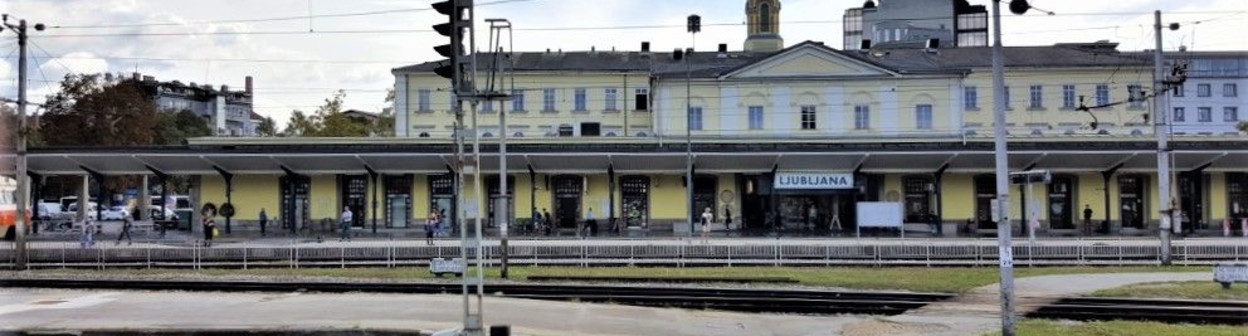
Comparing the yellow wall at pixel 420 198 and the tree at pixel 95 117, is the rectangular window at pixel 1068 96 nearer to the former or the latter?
the yellow wall at pixel 420 198

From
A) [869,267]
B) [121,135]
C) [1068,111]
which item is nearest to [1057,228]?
→ [1068,111]

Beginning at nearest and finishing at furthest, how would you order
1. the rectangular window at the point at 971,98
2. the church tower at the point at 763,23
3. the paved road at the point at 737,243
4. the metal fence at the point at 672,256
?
the metal fence at the point at 672,256 < the paved road at the point at 737,243 < the rectangular window at the point at 971,98 < the church tower at the point at 763,23

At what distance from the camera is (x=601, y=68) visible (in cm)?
7456

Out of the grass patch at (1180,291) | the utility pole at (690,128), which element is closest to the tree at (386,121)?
the utility pole at (690,128)

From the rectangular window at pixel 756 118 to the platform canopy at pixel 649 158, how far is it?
14217 mm

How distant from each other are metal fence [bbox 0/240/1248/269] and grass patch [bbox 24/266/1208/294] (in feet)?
4.25

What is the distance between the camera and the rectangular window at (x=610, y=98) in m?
74.8

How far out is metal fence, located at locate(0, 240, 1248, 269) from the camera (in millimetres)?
33250

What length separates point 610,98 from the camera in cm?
7481

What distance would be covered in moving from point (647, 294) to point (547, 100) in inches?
2026

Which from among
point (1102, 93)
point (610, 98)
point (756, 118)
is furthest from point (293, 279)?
point (1102, 93)

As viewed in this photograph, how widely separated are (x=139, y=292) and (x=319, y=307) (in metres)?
6.67

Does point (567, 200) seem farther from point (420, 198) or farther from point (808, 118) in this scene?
point (808, 118)

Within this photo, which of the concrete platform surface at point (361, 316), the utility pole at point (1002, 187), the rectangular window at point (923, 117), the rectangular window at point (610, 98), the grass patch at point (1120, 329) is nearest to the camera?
the utility pole at point (1002, 187)
